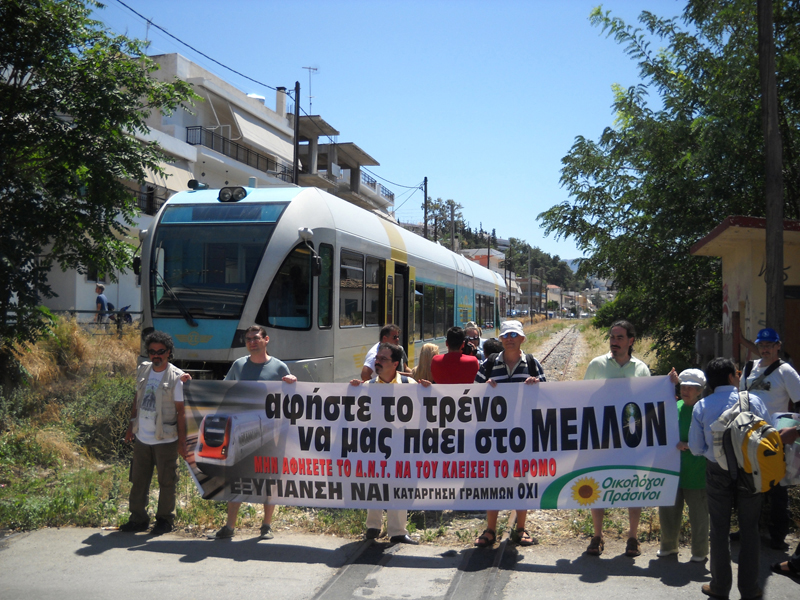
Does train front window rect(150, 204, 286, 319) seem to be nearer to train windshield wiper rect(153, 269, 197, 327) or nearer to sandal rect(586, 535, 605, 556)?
train windshield wiper rect(153, 269, 197, 327)

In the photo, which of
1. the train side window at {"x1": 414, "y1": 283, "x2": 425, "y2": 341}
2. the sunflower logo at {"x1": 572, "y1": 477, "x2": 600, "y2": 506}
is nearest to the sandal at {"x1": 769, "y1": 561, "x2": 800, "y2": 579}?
the sunflower logo at {"x1": 572, "y1": 477, "x2": 600, "y2": 506}

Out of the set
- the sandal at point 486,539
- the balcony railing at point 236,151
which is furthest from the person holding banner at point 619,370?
the balcony railing at point 236,151

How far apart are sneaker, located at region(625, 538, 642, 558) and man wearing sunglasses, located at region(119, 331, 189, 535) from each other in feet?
12.9

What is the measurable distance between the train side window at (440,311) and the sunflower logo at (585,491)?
33.6ft

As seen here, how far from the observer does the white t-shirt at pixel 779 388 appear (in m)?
5.47

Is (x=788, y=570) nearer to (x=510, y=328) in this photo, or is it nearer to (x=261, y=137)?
(x=510, y=328)

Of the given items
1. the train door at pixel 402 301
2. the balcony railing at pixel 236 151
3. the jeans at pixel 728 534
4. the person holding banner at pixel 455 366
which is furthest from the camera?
the balcony railing at pixel 236 151

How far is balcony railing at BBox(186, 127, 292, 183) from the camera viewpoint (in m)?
32.2

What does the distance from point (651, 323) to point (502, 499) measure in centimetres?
1397

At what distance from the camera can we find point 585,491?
5684 mm

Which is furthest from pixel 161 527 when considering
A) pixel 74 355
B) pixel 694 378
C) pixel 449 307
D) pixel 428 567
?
pixel 449 307

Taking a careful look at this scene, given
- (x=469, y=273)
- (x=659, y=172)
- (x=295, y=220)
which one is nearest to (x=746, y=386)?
(x=295, y=220)

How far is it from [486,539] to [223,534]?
230 centimetres

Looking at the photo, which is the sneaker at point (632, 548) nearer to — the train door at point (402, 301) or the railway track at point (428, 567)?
the railway track at point (428, 567)
